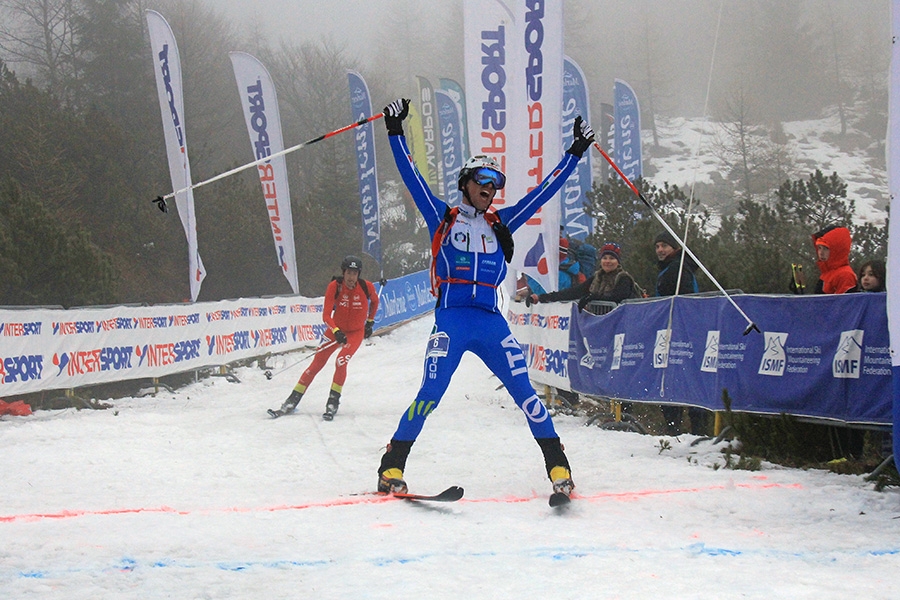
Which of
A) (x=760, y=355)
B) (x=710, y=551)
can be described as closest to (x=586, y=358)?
(x=760, y=355)

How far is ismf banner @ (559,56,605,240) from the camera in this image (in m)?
19.0

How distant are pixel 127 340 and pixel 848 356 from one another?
37.0ft

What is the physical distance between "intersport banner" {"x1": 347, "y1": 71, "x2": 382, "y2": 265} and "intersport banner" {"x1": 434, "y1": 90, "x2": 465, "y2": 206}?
2.17 metres

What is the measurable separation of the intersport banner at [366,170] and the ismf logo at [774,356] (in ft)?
55.8

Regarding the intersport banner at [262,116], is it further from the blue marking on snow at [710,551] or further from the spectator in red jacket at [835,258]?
the blue marking on snow at [710,551]

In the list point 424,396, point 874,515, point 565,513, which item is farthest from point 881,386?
point 424,396

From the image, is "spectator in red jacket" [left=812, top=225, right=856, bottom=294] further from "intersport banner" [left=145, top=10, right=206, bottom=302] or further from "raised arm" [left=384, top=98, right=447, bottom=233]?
"intersport banner" [left=145, top=10, right=206, bottom=302]

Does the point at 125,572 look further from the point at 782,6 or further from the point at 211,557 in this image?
the point at 782,6

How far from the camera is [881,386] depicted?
231 inches

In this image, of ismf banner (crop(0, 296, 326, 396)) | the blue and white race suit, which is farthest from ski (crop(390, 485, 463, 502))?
ismf banner (crop(0, 296, 326, 396))

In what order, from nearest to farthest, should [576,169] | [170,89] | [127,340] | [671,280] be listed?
1. [671,280]
2. [127,340]
3. [170,89]
4. [576,169]

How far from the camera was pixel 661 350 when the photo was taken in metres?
8.39

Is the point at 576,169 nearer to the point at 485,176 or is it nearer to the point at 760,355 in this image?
the point at 760,355

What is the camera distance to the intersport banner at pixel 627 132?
25.0 metres
